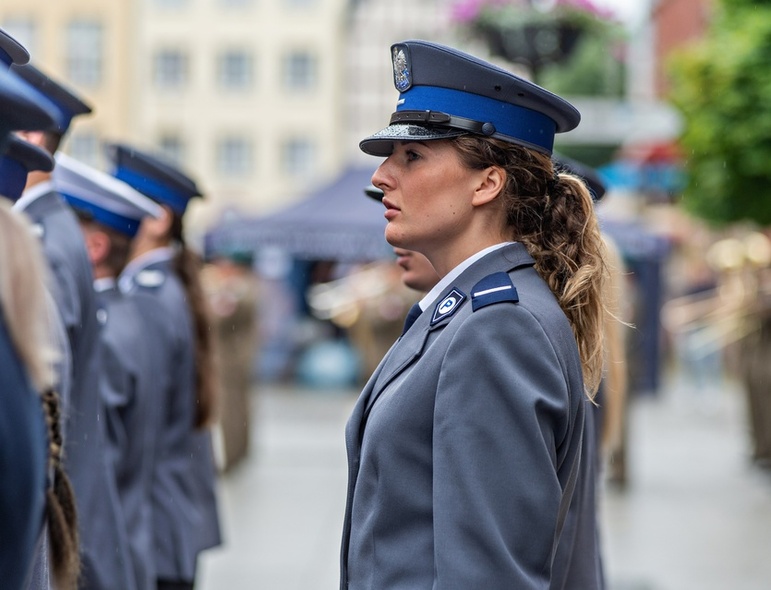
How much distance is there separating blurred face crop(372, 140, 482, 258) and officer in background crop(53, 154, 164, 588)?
80.6 inches

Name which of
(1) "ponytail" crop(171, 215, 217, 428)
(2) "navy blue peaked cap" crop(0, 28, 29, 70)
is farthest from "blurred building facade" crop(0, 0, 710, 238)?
(2) "navy blue peaked cap" crop(0, 28, 29, 70)

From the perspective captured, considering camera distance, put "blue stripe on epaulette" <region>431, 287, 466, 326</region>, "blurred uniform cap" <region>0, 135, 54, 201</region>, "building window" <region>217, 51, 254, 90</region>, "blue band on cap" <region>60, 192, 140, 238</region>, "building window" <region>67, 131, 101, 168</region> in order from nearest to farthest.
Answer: "blurred uniform cap" <region>0, 135, 54, 201</region> → "blue stripe on epaulette" <region>431, 287, 466, 326</region> → "blue band on cap" <region>60, 192, 140, 238</region> → "building window" <region>67, 131, 101, 168</region> → "building window" <region>217, 51, 254, 90</region>

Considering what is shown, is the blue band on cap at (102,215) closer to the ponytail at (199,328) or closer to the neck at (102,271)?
the neck at (102,271)

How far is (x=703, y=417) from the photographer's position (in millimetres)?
17891

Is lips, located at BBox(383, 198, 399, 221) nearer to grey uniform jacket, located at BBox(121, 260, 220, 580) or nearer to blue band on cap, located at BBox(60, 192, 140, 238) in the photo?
blue band on cap, located at BBox(60, 192, 140, 238)

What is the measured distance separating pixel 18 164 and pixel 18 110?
0.64m

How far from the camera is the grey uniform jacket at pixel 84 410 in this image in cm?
364

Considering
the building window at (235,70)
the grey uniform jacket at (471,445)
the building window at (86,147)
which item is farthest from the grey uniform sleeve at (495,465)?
the building window at (235,70)

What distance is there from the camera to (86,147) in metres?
51.3

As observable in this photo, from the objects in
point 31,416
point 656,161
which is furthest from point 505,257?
point 656,161

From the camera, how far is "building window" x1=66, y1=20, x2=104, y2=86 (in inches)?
2076

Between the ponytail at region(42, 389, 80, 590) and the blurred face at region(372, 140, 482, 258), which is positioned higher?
the blurred face at region(372, 140, 482, 258)

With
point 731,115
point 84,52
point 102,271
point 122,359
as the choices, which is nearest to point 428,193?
point 122,359

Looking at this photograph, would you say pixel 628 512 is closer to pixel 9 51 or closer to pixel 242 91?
pixel 9 51
